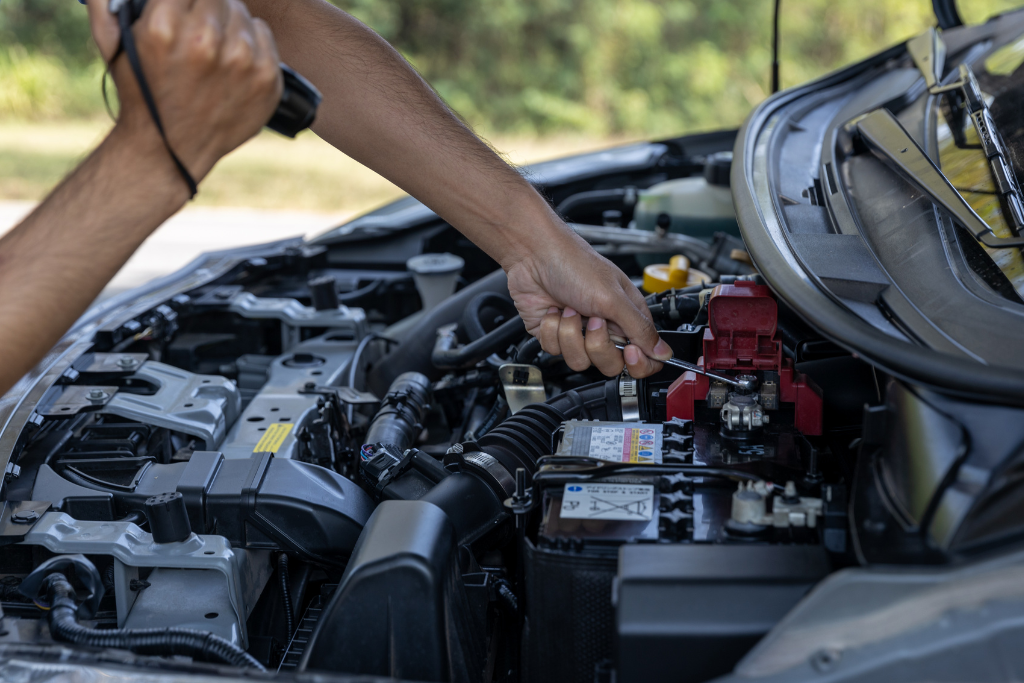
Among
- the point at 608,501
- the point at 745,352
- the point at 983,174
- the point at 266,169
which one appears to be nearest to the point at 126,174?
the point at 608,501

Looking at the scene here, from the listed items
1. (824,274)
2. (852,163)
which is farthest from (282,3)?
(852,163)

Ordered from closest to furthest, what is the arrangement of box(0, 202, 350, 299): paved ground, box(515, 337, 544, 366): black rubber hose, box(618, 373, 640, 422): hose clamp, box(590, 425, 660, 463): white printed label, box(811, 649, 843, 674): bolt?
box(811, 649, 843, 674): bolt → box(590, 425, 660, 463): white printed label → box(618, 373, 640, 422): hose clamp → box(515, 337, 544, 366): black rubber hose → box(0, 202, 350, 299): paved ground

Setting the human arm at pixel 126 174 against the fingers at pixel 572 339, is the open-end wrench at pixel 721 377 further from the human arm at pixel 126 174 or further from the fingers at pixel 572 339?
the human arm at pixel 126 174

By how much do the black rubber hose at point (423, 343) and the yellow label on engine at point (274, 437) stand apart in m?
0.42

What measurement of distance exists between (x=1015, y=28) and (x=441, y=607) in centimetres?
222

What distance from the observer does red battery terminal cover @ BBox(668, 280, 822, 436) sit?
4.09 feet

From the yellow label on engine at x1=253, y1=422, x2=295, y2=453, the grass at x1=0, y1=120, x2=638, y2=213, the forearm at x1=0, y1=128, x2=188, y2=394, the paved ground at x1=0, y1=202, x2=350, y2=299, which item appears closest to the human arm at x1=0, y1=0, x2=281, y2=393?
the forearm at x1=0, y1=128, x2=188, y2=394

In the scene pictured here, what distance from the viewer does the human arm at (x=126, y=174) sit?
0.86m

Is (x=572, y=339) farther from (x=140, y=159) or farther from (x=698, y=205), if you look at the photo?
(x=698, y=205)

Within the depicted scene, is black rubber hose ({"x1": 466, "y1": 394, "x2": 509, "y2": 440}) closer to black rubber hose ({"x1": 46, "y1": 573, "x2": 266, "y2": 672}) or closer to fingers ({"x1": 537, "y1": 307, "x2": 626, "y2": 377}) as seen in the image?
fingers ({"x1": 537, "y1": 307, "x2": 626, "y2": 377})

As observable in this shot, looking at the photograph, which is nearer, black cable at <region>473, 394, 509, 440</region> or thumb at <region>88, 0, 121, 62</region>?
thumb at <region>88, 0, 121, 62</region>

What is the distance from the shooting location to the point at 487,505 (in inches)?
49.4

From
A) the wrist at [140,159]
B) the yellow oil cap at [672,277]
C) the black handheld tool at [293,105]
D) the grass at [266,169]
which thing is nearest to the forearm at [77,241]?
the wrist at [140,159]

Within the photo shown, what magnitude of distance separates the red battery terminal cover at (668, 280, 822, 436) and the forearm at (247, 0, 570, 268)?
31 cm
